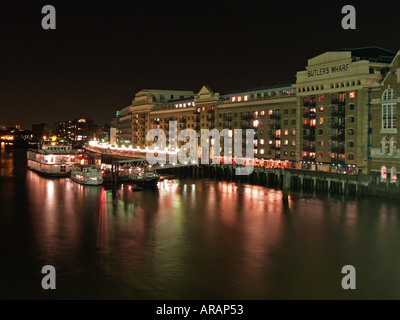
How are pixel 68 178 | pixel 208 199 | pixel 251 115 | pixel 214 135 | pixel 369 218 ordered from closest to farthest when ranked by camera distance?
pixel 369 218
pixel 208 199
pixel 68 178
pixel 251 115
pixel 214 135

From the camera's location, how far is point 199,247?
1216 inches

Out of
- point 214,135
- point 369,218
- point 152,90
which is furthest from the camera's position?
point 152,90

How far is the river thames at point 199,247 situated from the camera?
23.5 meters

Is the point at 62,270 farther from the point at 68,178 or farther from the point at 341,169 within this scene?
the point at 68,178

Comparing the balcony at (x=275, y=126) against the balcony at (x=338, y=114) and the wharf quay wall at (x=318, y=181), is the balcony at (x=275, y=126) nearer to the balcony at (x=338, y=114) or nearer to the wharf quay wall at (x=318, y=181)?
the wharf quay wall at (x=318, y=181)

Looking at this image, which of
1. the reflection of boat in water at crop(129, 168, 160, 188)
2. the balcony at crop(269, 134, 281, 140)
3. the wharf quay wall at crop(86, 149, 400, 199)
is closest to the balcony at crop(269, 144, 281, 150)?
the balcony at crop(269, 134, 281, 140)

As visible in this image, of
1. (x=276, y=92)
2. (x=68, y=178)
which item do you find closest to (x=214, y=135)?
(x=276, y=92)

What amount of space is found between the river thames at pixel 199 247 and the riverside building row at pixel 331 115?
9.69 meters

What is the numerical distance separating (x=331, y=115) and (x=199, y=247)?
125 feet

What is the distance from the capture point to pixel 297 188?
192ft

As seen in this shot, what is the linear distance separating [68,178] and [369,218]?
5301cm

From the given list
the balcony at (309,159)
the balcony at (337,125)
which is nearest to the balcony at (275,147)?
the balcony at (309,159)

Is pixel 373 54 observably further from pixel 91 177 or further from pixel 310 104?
pixel 91 177

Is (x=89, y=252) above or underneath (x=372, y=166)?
underneath
